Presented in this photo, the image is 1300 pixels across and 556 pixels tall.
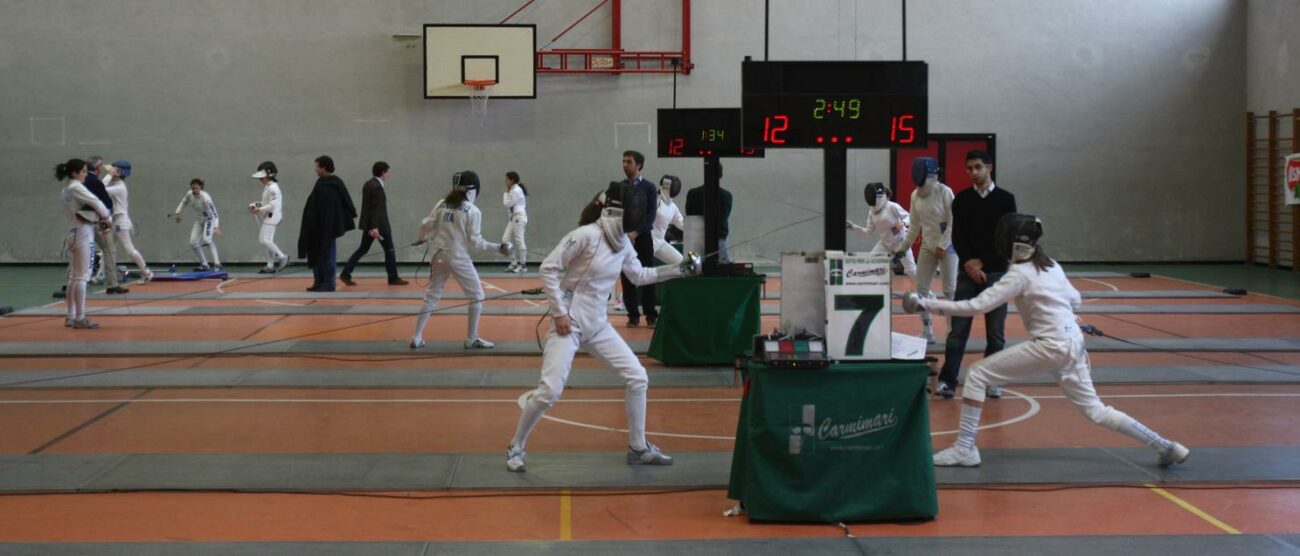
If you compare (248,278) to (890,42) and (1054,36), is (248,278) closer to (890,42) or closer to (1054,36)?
(890,42)

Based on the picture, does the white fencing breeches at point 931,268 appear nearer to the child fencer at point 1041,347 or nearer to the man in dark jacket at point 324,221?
the child fencer at point 1041,347

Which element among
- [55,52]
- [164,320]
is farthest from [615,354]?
[55,52]

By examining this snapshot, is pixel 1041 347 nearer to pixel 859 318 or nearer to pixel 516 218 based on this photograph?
pixel 859 318

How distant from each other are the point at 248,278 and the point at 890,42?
10.4 metres

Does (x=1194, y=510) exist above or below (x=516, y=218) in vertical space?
below

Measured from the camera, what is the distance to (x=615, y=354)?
6078 mm

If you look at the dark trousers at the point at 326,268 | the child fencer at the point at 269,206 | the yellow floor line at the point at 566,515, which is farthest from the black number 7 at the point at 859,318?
the child fencer at the point at 269,206

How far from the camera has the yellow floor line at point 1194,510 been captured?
5020mm

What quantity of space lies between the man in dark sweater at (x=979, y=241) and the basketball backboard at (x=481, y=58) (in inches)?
452

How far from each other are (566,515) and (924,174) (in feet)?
16.9

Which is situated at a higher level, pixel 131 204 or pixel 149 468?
pixel 131 204

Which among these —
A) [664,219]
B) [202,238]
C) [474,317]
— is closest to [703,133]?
[664,219]

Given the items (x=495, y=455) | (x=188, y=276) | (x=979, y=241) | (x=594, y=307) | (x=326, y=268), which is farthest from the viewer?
(x=188, y=276)

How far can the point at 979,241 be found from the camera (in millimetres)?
7762
